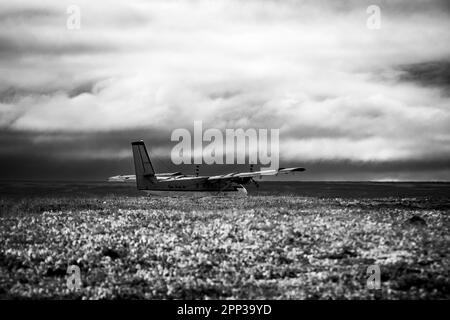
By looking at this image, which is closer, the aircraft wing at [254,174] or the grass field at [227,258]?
the grass field at [227,258]

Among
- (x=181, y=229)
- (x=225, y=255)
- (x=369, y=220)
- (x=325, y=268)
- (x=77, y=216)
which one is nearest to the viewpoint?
(x=325, y=268)

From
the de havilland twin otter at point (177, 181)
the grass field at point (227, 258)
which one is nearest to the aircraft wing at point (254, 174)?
the de havilland twin otter at point (177, 181)

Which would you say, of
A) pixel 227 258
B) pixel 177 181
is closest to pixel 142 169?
pixel 177 181

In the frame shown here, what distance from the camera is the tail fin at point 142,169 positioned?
71.2 metres

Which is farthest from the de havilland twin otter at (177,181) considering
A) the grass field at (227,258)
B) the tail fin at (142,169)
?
the grass field at (227,258)

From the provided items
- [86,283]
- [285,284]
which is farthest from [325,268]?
[86,283]

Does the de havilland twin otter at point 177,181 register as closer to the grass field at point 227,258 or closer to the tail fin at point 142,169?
the tail fin at point 142,169

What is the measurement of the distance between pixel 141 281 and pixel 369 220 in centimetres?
1697

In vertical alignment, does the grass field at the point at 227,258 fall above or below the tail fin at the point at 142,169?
below

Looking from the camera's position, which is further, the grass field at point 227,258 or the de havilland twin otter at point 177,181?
the de havilland twin otter at point 177,181

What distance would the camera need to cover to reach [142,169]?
235 ft

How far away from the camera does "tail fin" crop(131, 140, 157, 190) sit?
71.2 metres
